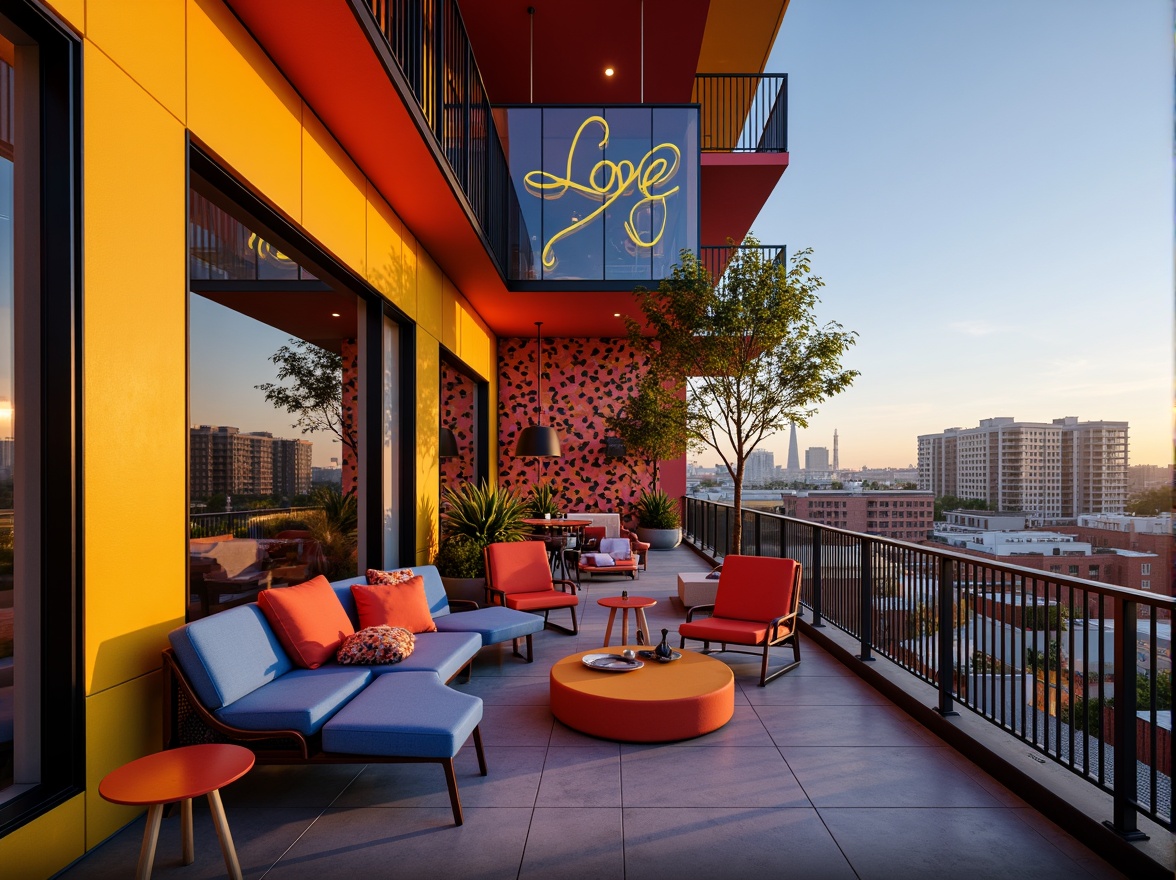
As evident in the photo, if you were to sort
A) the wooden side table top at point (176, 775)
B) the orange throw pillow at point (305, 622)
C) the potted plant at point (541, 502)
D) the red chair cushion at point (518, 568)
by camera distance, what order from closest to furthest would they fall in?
the wooden side table top at point (176, 775)
the orange throw pillow at point (305, 622)
the red chair cushion at point (518, 568)
the potted plant at point (541, 502)

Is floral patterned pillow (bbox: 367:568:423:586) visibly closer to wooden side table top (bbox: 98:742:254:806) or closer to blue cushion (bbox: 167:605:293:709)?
blue cushion (bbox: 167:605:293:709)

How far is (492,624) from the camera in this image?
16.3 feet

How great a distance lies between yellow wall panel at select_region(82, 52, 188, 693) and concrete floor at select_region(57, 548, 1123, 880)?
2.98 feet

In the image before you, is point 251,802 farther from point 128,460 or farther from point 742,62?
point 742,62

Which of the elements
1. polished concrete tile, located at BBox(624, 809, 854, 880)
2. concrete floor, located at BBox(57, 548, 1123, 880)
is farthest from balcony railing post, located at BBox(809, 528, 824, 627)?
polished concrete tile, located at BBox(624, 809, 854, 880)

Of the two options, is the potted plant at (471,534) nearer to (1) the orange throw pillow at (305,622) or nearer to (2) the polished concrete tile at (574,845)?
(1) the orange throw pillow at (305,622)

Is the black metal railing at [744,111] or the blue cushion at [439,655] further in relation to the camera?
the black metal railing at [744,111]

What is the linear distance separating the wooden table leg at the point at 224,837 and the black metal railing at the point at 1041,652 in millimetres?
3232

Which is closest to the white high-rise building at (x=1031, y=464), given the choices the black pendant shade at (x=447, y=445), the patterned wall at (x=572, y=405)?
the patterned wall at (x=572, y=405)

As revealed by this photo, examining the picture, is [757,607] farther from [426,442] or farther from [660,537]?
[660,537]

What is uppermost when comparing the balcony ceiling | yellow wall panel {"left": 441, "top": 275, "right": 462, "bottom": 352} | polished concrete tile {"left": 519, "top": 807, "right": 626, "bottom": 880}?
the balcony ceiling

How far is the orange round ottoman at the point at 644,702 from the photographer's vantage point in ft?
12.4

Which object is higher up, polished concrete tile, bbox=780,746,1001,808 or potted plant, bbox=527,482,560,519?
potted plant, bbox=527,482,560,519

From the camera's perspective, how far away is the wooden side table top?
214cm
